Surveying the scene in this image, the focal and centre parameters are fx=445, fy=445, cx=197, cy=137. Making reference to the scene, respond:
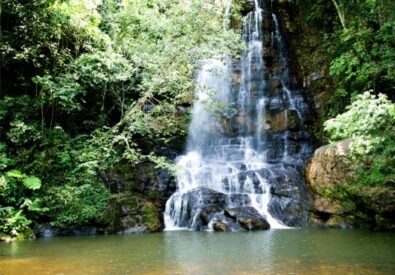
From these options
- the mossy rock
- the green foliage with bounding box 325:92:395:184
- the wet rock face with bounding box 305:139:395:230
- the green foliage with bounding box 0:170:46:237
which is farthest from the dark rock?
the green foliage with bounding box 0:170:46:237

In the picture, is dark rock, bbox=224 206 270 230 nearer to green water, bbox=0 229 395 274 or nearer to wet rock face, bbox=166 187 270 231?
wet rock face, bbox=166 187 270 231

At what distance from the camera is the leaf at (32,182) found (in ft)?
43.9

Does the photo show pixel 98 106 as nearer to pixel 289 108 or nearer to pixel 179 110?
pixel 179 110

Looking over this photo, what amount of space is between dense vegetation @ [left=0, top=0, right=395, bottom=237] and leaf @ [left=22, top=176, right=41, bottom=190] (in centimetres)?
3

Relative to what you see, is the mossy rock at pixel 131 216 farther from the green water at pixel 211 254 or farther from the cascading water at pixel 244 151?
the green water at pixel 211 254

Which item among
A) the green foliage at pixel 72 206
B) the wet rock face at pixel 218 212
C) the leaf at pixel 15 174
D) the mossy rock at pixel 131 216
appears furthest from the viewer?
the mossy rock at pixel 131 216

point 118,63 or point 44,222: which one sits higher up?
point 118,63

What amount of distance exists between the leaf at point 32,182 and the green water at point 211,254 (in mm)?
1817

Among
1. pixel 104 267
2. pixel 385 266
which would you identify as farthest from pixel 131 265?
pixel 385 266

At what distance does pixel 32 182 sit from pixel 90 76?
14.2ft

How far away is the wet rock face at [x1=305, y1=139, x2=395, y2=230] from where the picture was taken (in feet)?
41.7

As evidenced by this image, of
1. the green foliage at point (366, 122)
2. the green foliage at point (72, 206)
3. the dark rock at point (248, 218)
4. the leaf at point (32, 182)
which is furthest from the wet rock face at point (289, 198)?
the leaf at point (32, 182)

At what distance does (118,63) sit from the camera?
1573 cm

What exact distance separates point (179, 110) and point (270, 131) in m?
4.24
